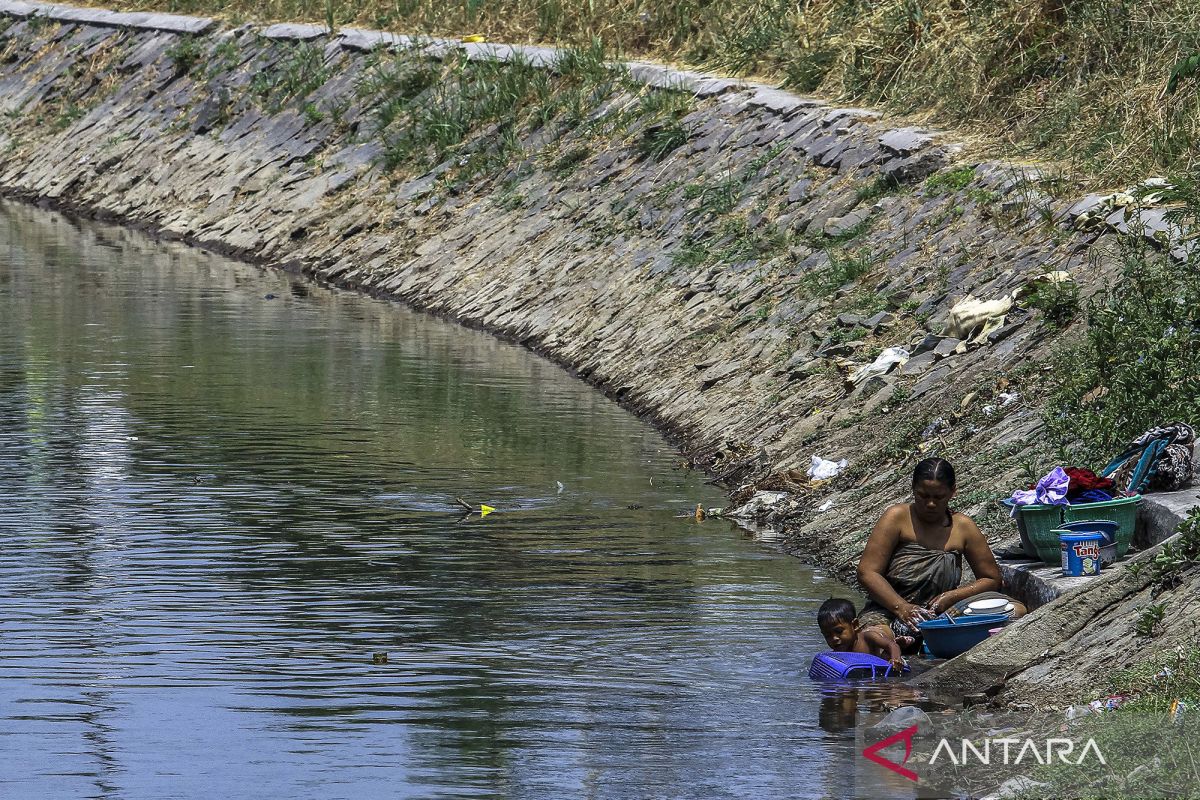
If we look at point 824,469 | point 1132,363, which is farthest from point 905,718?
point 824,469

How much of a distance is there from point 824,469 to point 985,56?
8.13 metres

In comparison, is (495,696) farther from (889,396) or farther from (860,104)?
(860,104)

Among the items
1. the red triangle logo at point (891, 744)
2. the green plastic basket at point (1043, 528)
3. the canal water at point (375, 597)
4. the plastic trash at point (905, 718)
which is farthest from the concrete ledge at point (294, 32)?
the red triangle logo at point (891, 744)

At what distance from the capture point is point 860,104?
2311cm

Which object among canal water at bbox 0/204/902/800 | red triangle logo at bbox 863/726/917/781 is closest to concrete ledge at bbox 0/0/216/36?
canal water at bbox 0/204/902/800

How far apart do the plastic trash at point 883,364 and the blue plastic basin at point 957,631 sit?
554 cm

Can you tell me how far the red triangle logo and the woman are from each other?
158 centimetres

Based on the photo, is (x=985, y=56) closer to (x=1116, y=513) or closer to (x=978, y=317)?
(x=978, y=317)

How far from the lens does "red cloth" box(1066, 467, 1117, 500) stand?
10836 millimetres

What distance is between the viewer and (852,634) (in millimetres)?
10789

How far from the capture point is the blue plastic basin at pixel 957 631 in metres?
10.5

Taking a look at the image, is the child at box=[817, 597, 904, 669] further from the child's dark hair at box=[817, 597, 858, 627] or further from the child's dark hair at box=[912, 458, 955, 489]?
the child's dark hair at box=[912, 458, 955, 489]

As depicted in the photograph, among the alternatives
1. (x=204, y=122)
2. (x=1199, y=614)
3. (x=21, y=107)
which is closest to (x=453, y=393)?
(x=1199, y=614)

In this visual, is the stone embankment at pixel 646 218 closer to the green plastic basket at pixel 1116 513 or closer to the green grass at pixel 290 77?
the green grass at pixel 290 77
